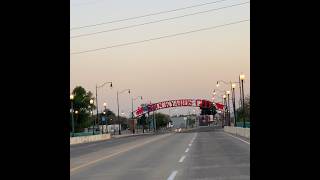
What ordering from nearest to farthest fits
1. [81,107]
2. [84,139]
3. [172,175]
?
[172,175]
[84,139]
[81,107]

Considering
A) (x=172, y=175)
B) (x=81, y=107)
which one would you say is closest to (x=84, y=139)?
(x=172, y=175)

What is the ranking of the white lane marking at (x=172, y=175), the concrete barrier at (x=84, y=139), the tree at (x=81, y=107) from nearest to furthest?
the white lane marking at (x=172, y=175) < the concrete barrier at (x=84, y=139) < the tree at (x=81, y=107)

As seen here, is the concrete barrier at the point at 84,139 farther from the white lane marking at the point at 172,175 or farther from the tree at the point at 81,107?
the tree at the point at 81,107

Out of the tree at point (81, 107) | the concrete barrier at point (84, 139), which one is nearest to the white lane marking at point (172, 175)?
the concrete barrier at point (84, 139)

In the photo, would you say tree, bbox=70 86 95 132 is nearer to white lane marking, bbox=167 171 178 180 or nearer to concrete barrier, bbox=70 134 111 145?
concrete barrier, bbox=70 134 111 145

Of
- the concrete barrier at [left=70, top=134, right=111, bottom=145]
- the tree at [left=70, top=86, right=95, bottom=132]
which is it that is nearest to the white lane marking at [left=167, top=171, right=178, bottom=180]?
the concrete barrier at [left=70, top=134, right=111, bottom=145]

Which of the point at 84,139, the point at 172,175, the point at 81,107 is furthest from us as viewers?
the point at 81,107

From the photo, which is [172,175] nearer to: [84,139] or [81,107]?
[84,139]
